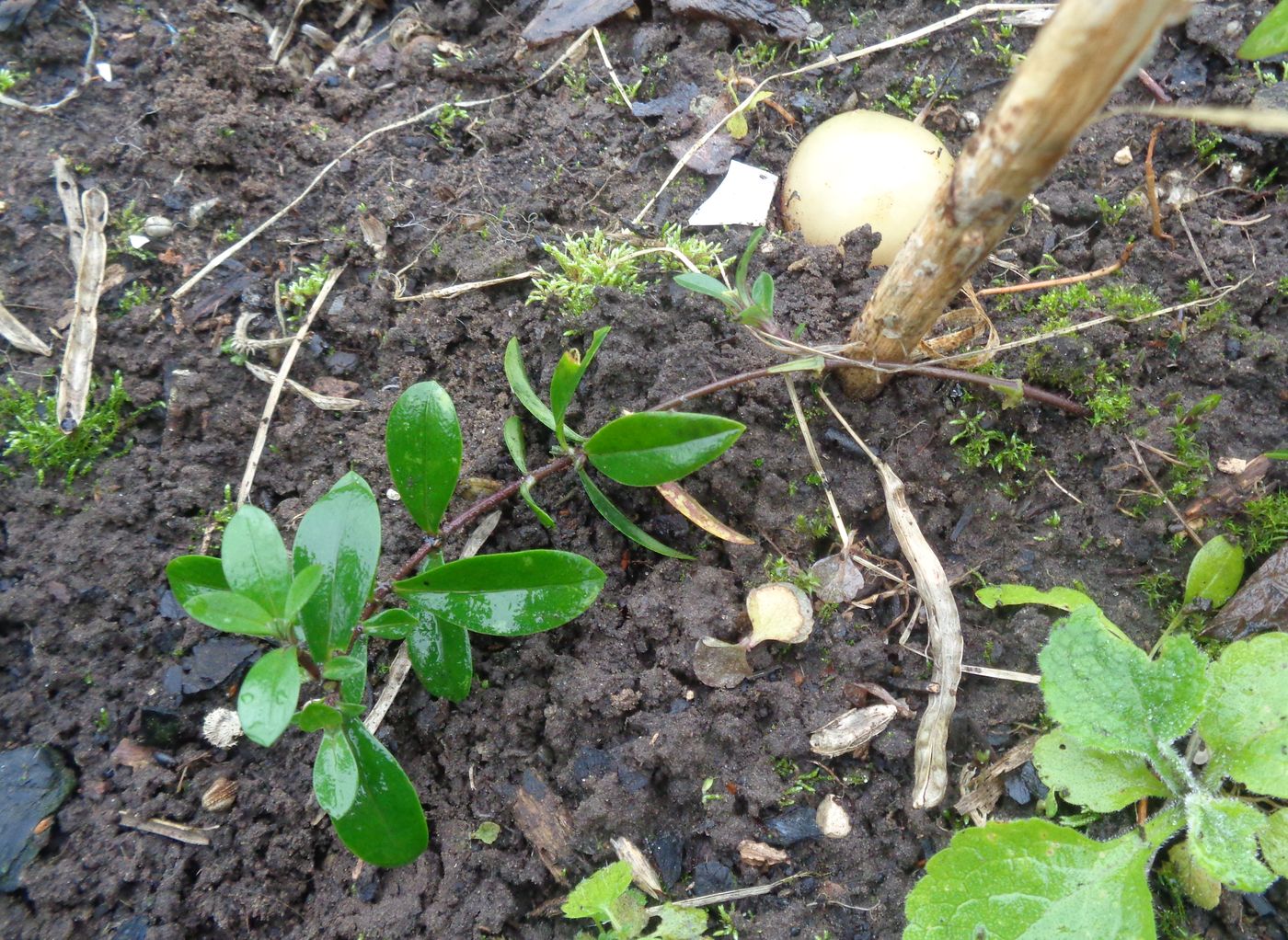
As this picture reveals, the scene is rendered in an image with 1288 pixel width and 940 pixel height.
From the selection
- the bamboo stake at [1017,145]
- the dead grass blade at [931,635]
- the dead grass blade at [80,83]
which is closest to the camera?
the bamboo stake at [1017,145]

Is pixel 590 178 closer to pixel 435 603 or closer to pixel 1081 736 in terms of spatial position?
pixel 435 603

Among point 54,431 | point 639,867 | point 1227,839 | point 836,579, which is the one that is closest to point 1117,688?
point 1227,839

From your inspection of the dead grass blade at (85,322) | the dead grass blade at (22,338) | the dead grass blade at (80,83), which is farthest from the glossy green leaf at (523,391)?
the dead grass blade at (80,83)

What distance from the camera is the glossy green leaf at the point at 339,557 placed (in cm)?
151

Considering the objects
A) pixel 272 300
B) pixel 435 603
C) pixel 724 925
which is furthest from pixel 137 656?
pixel 724 925

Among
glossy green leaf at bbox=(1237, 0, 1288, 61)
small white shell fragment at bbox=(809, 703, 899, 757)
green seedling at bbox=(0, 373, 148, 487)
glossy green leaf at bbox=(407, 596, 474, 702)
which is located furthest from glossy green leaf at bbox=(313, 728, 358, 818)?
glossy green leaf at bbox=(1237, 0, 1288, 61)

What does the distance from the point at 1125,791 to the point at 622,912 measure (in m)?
0.96

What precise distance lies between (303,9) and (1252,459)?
304 cm

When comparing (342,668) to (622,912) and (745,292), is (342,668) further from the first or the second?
(745,292)

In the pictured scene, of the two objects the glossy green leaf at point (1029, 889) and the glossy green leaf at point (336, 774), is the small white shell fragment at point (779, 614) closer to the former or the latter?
the glossy green leaf at point (1029, 889)

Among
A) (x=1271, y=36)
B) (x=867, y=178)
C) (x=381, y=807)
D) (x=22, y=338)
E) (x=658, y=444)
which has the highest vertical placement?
(x=1271, y=36)

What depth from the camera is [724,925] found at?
5.12 ft

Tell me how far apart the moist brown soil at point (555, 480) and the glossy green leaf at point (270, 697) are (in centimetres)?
46

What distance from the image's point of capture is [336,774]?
1.47 metres
